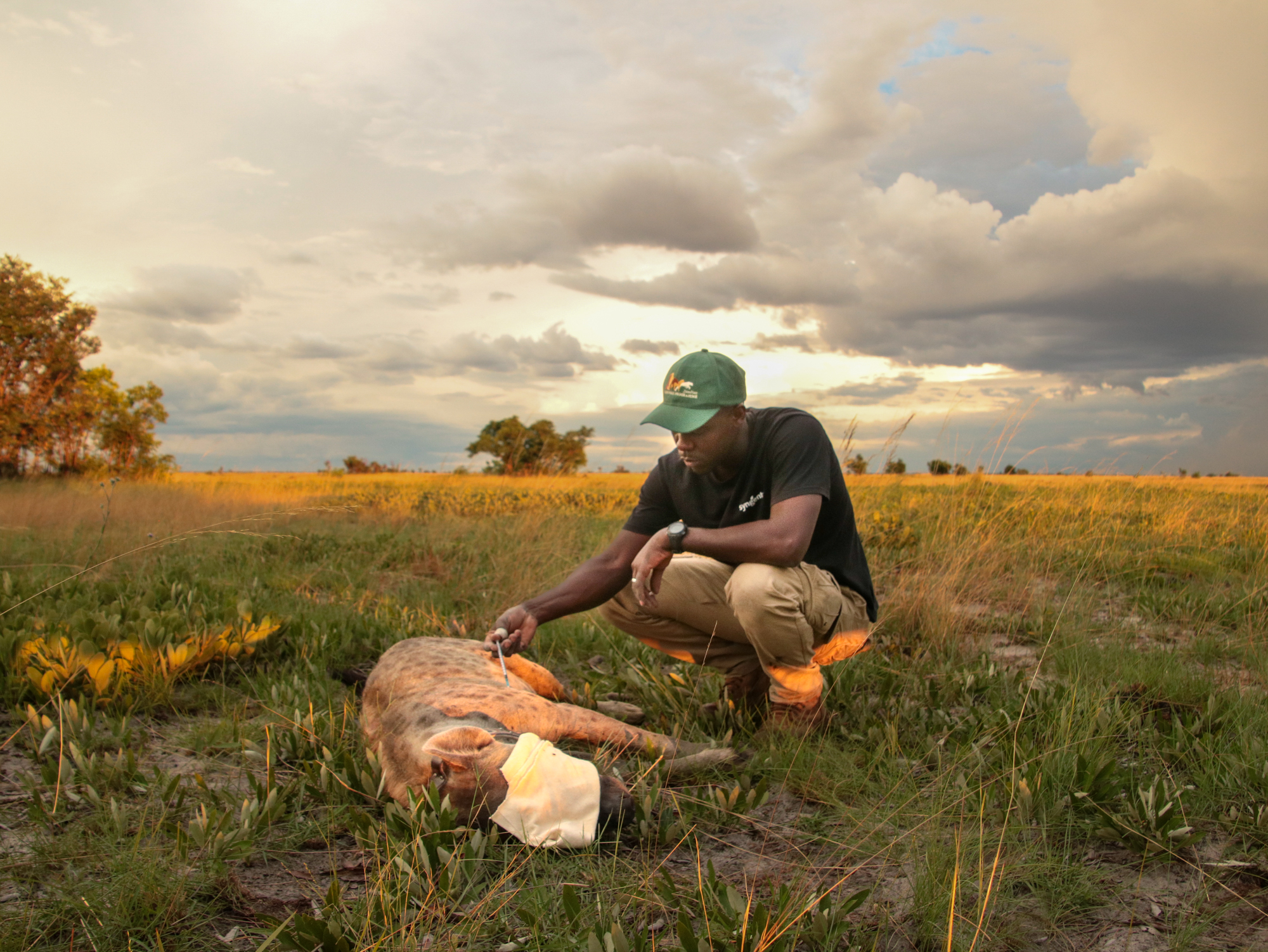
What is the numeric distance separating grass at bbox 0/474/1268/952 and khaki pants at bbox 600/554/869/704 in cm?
22

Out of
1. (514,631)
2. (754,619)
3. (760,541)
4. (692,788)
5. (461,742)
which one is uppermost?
(760,541)

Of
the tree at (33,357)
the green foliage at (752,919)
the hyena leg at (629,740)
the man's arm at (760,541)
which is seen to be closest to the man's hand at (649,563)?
the man's arm at (760,541)

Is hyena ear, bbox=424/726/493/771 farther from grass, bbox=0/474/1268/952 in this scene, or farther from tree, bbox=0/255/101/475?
tree, bbox=0/255/101/475

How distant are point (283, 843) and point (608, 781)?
46.4 inches

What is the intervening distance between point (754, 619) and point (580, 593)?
38.7 inches

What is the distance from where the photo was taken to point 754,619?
361 cm

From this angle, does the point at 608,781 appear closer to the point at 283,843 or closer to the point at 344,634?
the point at 283,843

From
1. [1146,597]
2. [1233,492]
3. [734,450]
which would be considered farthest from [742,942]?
[1233,492]

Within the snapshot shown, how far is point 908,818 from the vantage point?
2859 millimetres

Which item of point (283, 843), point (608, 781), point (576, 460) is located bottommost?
point (283, 843)

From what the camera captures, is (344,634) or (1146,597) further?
(1146,597)

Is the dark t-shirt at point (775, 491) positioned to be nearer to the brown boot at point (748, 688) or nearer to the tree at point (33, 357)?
the brown boot at point (748, 688)

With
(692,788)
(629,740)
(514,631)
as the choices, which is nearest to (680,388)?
(514,631)

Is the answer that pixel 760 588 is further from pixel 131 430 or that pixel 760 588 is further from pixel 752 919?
pixel 131 430
